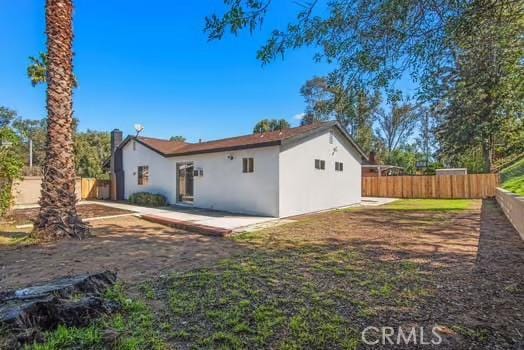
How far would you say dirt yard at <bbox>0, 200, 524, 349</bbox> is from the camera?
270 centimetres

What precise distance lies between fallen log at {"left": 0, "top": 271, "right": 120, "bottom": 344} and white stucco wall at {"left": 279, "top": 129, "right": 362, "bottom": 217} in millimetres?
7837

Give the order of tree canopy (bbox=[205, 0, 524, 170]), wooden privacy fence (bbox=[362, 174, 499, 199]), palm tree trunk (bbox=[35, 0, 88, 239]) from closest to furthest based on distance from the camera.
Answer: tree canopy (bbox=[205, 0, 524, 170]), palm tree trunk (bbox=[35, 0, 88, 239]), wooden privacy fence (bbox=[362, 174, 499, 199])

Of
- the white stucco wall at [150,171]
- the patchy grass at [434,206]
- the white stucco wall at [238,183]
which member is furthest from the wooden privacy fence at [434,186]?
the white stucco wall at [150,171]

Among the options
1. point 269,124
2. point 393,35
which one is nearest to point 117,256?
point 393,35

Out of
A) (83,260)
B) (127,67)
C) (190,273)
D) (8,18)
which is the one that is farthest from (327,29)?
(127,67)

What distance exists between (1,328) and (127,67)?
50.6ft

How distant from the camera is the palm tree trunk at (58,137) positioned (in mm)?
7000

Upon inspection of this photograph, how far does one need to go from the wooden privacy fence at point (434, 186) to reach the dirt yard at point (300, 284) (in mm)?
12260

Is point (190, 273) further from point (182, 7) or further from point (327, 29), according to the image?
point (182, 7)

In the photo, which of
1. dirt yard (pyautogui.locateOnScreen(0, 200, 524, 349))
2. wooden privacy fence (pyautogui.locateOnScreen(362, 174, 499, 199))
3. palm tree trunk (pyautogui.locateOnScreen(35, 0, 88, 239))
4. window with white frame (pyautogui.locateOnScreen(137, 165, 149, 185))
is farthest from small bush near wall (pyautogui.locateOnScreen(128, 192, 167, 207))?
wooden privacy fence (pyautogui.locateOnScreen(362, 174, 499, 199))

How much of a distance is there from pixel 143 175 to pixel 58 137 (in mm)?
10669

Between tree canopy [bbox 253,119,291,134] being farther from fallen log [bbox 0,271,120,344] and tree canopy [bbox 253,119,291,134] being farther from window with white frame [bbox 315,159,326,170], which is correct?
fallen log [bbox 0,271,120,344]

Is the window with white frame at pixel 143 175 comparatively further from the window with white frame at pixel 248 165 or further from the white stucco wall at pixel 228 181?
the window with white frame at pixel 248 165

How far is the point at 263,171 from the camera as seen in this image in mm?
10930
